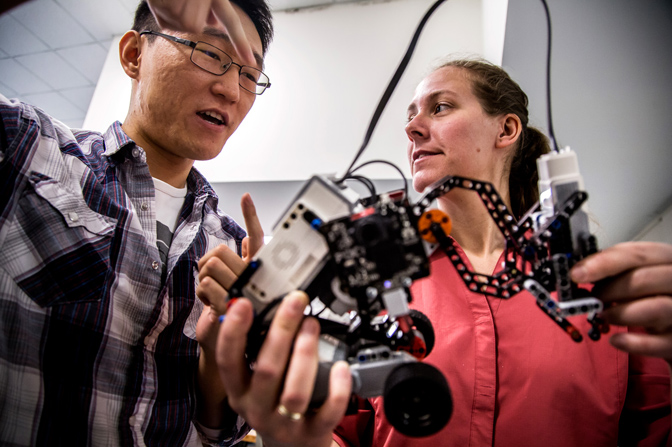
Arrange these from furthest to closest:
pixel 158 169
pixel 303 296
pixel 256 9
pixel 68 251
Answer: pixel 256 9 < pixel 158 169 < pixel 68 251 < pixel 303 296

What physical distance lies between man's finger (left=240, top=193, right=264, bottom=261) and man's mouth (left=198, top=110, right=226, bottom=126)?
1.57 ft

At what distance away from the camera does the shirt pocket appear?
2.56 feet

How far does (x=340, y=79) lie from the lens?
9.42 feet

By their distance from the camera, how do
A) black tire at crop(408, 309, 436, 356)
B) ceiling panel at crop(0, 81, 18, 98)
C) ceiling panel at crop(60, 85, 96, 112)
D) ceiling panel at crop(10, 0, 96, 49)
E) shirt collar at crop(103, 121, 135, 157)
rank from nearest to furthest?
black tire at crop(408, 309, 436, 356) < shirt collar at crop(103, 121, 135, 157) < ceiling panel at crop(10, 0, 96, 49) < ceiling panel at crop(0, 81, 18, 98) < ceiling panel at crop(60, 85, 96, 112)

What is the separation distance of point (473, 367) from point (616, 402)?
37cm

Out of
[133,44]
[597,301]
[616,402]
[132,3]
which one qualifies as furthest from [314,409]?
[132,3]

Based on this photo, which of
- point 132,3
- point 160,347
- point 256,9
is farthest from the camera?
point 132,3

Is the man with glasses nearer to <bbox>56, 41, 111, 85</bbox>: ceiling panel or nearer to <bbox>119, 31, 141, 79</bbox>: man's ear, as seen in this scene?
<bbox>119, 31, 141, 79</bbox>: man's ear

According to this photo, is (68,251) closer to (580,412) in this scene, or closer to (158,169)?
(158,169)

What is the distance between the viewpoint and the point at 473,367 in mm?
924

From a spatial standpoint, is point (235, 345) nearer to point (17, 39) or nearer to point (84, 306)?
point (84, 306)

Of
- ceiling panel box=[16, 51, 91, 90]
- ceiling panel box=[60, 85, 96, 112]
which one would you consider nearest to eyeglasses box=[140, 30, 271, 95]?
ceiling panel box=[16, 51, 91, 90]

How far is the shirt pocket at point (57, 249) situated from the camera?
78 cm

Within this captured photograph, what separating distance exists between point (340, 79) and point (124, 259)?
250 cm
